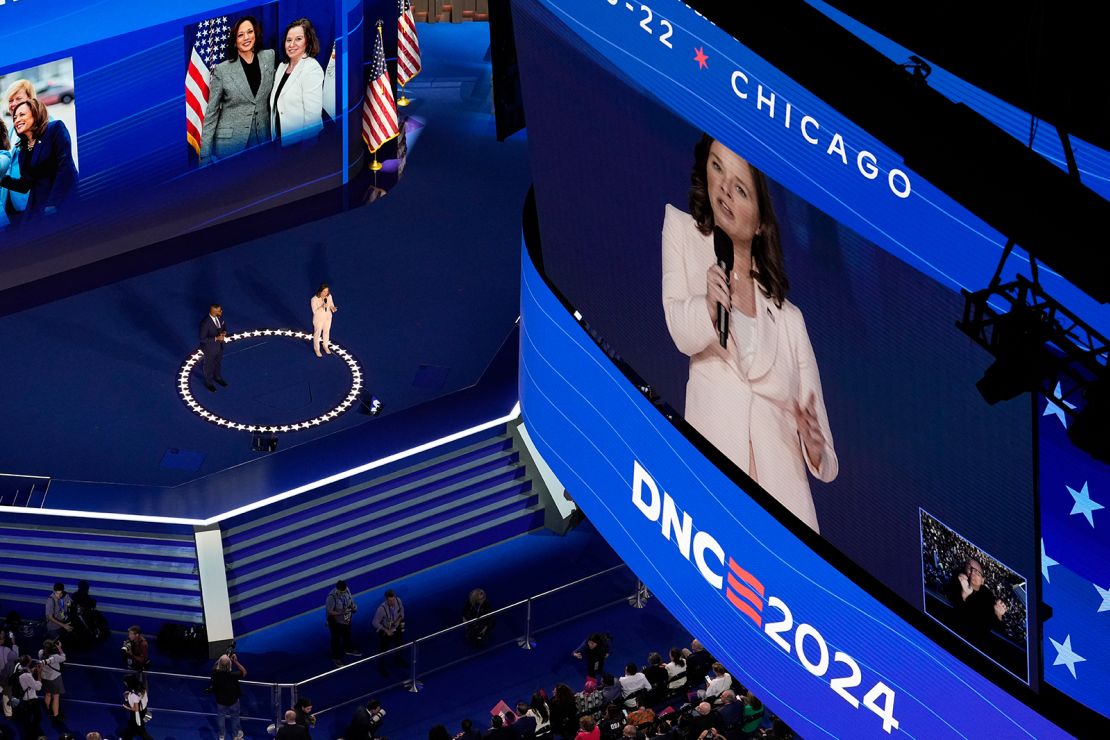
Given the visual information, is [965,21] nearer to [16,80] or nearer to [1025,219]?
[1025,219]

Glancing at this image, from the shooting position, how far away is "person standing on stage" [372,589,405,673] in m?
22.8

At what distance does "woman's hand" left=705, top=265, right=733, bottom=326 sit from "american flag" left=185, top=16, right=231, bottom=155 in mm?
13988

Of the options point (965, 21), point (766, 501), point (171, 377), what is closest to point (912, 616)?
point (766, 501)

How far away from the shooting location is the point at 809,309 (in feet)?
45.2

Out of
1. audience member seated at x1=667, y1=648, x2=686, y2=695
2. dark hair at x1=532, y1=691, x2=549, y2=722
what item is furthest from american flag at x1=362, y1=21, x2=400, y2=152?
dark hair at x1=532, y1=691, x2=549, y2=722

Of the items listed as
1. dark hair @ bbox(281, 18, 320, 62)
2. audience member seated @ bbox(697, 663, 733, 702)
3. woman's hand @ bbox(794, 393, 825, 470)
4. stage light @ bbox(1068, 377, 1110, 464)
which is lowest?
stage light @ bbox(1068, 377, 1110, 464)

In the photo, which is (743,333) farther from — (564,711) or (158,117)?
(158,117)

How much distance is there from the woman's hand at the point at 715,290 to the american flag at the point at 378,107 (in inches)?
609

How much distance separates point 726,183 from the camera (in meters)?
14.1

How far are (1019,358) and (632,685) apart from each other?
11.2 meters

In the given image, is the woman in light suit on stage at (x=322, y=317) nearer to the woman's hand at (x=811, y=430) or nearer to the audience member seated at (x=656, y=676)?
the audience member seated at (x=656, y=676)

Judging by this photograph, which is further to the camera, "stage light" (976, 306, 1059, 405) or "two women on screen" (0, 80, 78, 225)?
"two women on screen" (0, 80, 78, 225)

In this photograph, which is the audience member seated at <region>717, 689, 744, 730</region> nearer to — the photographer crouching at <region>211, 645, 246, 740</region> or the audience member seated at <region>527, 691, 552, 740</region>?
the audience member seated at <region>527, 691, 552, 740</region>

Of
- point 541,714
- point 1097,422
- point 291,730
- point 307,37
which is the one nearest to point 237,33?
point 307,37
